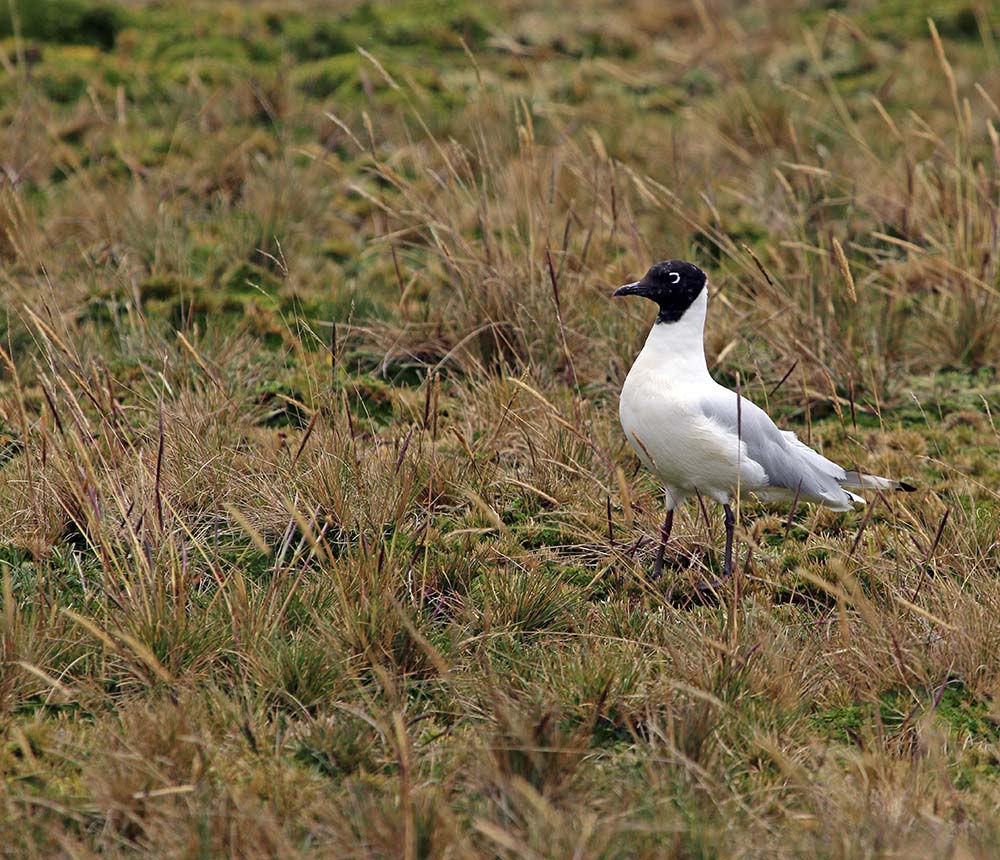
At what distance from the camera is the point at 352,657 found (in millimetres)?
3912

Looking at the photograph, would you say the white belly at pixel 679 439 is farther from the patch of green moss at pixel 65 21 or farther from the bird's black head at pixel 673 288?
the patch of green moss at pixel 65 21

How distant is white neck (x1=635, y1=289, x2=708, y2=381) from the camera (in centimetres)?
458

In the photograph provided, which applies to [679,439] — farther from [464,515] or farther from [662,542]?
[464,515]

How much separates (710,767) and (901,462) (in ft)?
8.15

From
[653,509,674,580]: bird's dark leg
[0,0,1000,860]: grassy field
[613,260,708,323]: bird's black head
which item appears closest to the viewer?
[0,0,1000,860]: grassy field

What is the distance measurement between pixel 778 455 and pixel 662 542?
20.6 inches

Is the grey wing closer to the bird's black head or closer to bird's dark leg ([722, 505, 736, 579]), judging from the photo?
bird's dark leg ([722, 505, 736, 579])

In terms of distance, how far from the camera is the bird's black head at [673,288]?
4672mm

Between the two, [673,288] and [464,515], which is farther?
[464,515]

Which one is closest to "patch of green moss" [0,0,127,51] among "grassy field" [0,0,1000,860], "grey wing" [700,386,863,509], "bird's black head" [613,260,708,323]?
"grassy field" [0,0,1000,860]

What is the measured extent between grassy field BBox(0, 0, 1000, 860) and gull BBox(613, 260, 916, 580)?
17 cm

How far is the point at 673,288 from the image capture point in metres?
4.68

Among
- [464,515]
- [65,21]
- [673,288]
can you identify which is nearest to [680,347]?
[673,288]

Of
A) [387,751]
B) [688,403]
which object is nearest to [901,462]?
[688,403]
